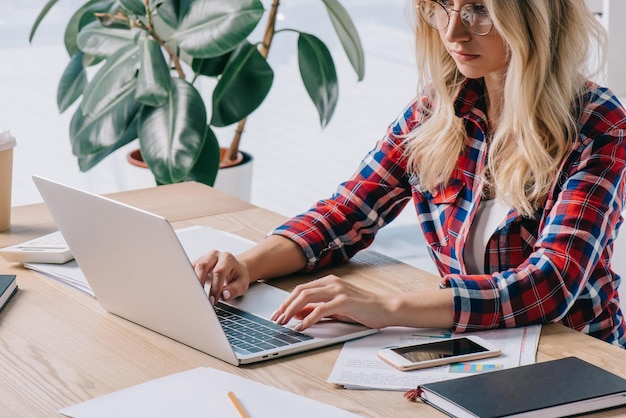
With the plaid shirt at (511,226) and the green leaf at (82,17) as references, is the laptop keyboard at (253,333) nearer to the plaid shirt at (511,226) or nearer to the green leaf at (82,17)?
the plaid shirt at (511,226)

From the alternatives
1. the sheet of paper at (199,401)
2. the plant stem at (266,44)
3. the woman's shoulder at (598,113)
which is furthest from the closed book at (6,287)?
the plant stem at (266,44)

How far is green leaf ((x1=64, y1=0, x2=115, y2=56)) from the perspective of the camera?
3.09 m

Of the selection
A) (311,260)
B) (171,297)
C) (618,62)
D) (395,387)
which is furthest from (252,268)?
(618,62)

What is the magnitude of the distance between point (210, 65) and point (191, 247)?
149cm

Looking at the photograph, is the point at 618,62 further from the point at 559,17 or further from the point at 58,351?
the point at 58,351

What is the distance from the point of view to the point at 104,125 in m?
2.91

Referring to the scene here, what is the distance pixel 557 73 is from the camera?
1.49 metres

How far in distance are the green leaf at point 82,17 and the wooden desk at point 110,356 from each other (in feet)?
5.58

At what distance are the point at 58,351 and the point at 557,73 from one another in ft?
2.80

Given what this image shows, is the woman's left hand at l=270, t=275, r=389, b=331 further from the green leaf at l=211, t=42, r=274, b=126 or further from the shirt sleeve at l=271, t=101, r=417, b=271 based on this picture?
the green leaf at l=211, t=42, r=274, b=126

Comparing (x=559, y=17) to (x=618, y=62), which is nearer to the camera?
(x=559, y=17)

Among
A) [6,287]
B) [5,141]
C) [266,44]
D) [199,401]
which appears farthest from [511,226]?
[266,44]

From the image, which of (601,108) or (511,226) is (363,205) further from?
(601,108)

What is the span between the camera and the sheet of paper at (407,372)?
3.65 ft
